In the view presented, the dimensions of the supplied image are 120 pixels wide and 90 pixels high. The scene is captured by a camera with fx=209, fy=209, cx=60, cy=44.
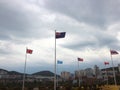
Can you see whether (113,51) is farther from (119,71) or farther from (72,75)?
(72,75)

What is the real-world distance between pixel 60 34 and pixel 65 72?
108 m

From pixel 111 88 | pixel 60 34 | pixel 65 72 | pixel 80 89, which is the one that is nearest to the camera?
pixel 60 34

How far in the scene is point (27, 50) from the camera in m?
33.5

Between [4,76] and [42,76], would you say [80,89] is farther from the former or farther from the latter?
[42,76]

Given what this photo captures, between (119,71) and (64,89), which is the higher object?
(119,71)

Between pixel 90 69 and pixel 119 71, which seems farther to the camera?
pixel 90 69

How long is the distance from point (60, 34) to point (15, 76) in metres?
127

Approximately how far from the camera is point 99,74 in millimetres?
142750

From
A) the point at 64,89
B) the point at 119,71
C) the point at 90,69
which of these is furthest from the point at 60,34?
the point at 90,69

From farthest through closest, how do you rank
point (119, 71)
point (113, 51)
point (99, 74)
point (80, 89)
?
point (99, 74) → point (119, 71) → point (113, 51) → point (80, 89)

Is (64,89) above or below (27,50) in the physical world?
below

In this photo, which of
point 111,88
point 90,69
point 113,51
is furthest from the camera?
point 90,69

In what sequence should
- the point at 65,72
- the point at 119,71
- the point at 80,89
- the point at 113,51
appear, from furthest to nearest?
the point at 65,72 → the point at 119,71 → the point at 113,51 → the point at 80,89

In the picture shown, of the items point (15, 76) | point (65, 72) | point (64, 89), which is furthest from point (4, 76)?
point (64, 89)
